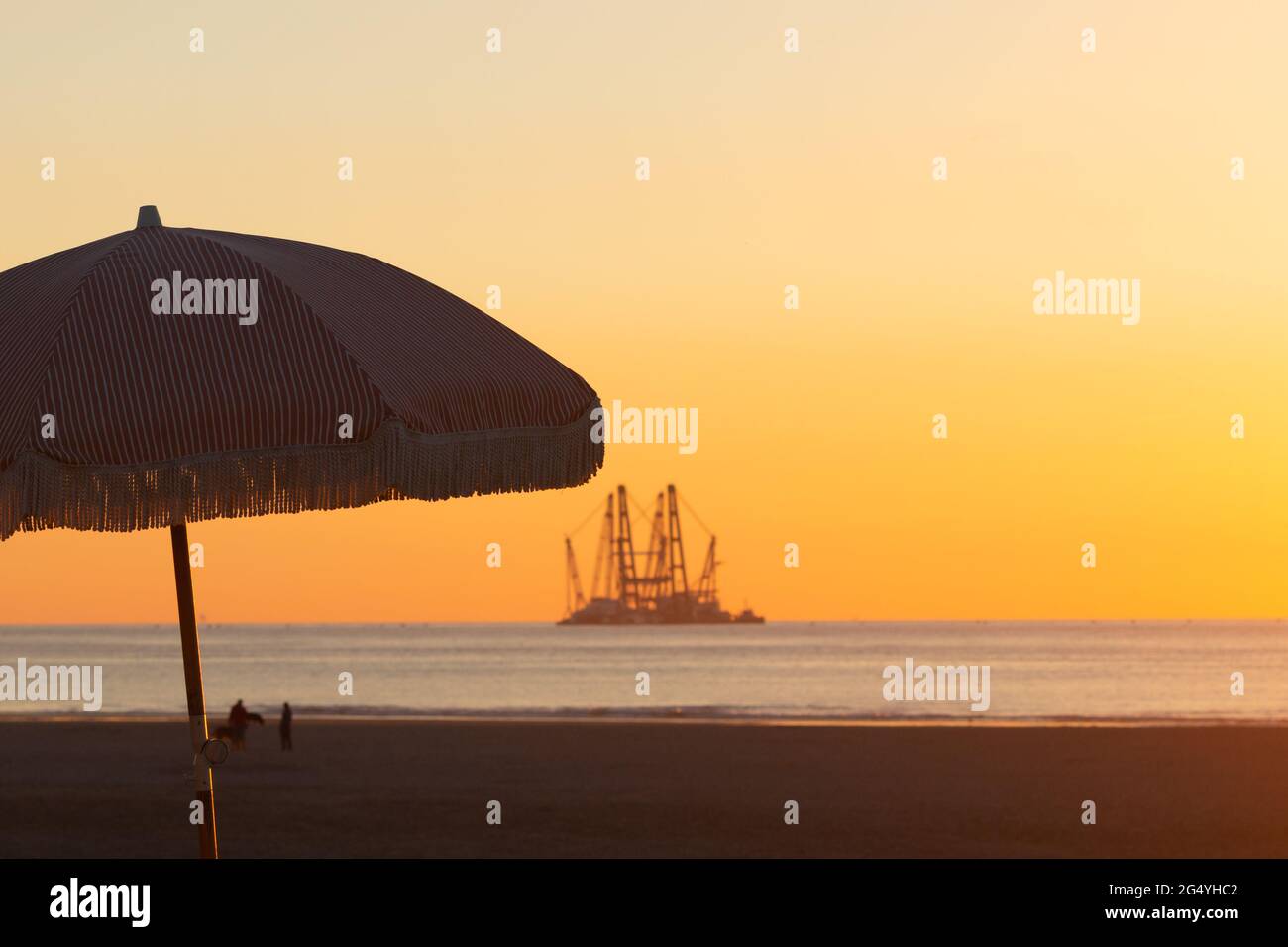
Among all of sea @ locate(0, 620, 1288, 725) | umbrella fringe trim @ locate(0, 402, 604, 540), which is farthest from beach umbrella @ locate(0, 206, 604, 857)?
sea @ locate(0, 620, 1288, 725)

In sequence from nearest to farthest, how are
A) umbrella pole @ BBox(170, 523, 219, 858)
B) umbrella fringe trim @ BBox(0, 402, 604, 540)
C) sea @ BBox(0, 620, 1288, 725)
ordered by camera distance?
1. umbrella fringe trim @ BBox(0, 402, 604, 540)
2. umbrella pole @ BBox(170, 523, 219, 858)
3. sea @ BBox(0, 620, 1288, 725)

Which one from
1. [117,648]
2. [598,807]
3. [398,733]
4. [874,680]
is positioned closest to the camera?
[598,807]

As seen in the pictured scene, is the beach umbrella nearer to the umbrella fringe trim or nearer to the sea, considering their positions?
the umbrella fringe trim

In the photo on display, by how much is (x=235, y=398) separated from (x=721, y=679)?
97.5m

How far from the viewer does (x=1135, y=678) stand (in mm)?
92750

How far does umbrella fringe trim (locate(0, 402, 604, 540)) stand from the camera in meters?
5.04

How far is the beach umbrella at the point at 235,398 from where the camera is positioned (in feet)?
16.8

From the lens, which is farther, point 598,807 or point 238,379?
point 598,807

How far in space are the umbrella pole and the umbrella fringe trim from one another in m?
0.76

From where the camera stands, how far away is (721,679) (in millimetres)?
101625
